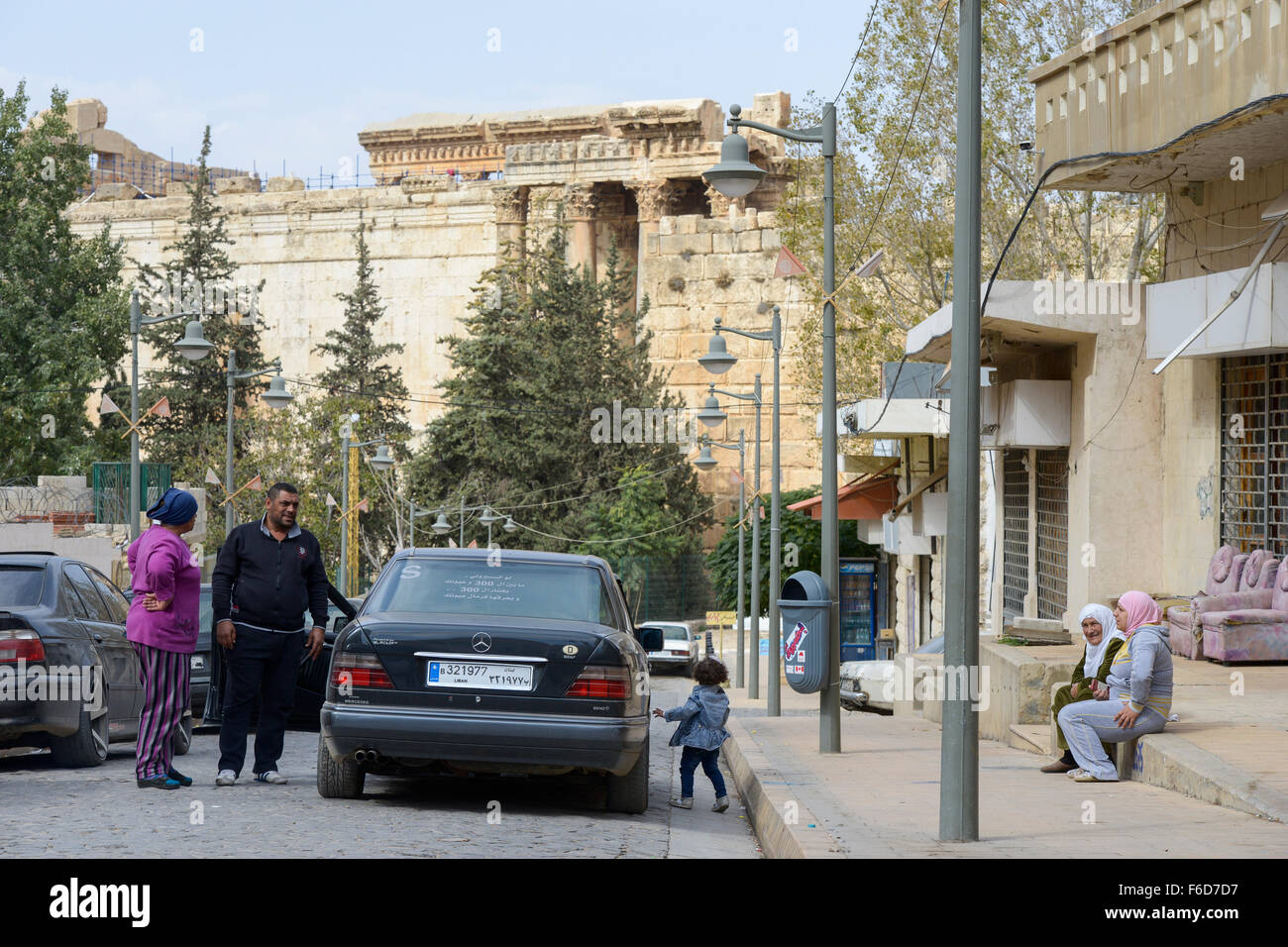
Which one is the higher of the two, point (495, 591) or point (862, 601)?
point (495, 591)

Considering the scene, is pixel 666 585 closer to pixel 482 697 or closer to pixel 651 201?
pixel 651 201

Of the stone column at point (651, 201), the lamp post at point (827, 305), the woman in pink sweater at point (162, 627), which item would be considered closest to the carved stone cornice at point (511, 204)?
the stone column at point (651, 201)

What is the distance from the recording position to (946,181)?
88.9ft

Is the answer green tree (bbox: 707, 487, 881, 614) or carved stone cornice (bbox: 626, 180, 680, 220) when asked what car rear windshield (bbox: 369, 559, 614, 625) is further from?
carved stone cornice (bbox: 626, 180, 680, 220)

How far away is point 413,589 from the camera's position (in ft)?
30.3

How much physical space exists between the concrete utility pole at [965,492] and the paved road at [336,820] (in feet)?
4.69

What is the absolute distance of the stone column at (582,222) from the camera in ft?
201

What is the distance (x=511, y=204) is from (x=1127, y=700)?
5490 centimetres

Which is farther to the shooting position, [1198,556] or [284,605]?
[1198,556]

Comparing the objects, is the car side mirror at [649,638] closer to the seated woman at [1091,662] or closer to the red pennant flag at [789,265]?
the seated woman at [1091,662]

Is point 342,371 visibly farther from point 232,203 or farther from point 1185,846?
point 1185,846

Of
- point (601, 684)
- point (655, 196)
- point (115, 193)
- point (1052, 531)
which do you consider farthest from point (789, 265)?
point (115, 193)

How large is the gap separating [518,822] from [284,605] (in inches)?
77.1
